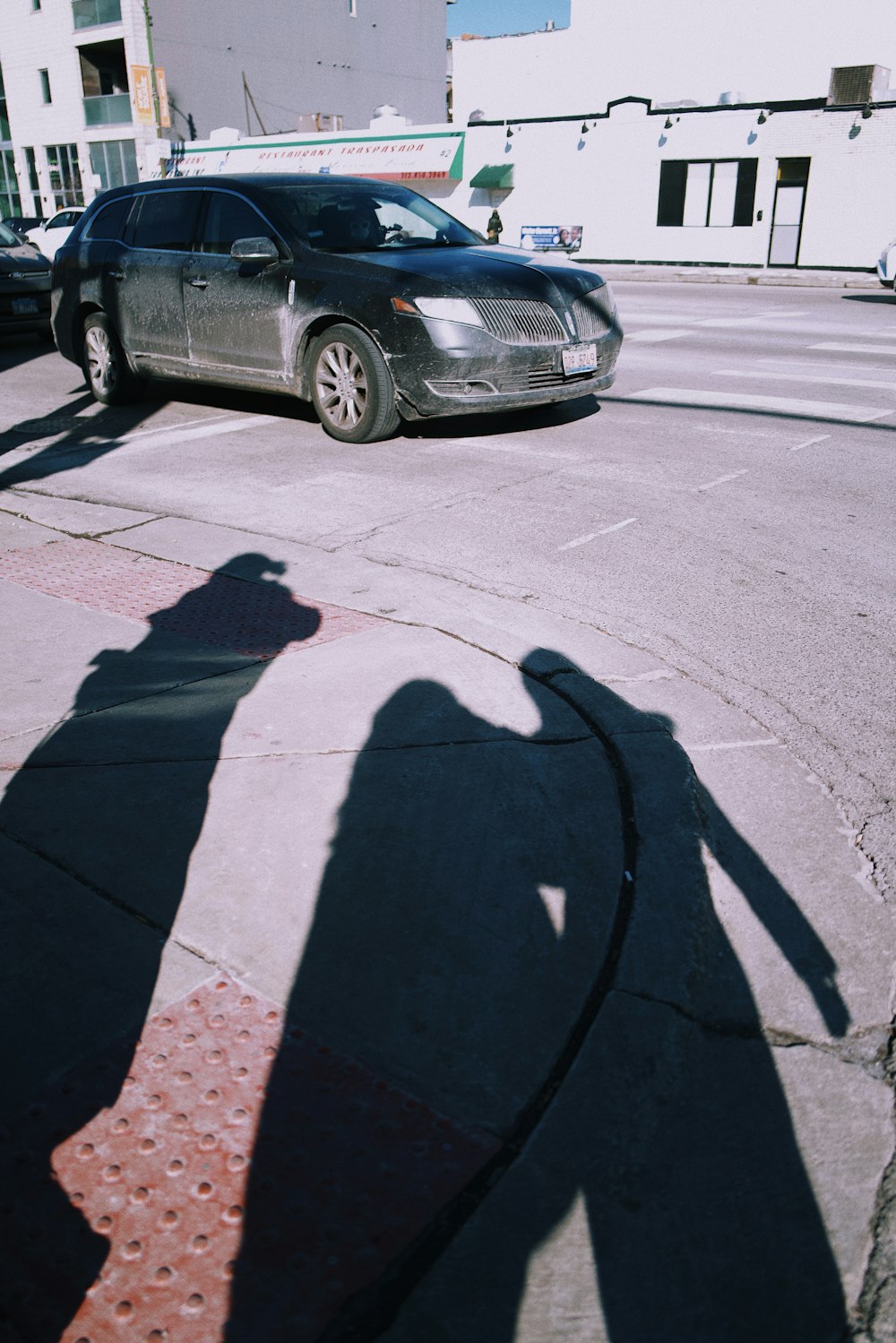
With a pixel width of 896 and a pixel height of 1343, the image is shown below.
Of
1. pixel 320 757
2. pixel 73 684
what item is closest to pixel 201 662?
pixel 73 684

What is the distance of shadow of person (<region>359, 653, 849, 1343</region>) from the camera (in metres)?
1.92

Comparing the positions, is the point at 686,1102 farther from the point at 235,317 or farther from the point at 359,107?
the point at 359,107

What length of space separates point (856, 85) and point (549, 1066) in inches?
1400

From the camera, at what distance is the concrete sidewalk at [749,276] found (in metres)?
27.6

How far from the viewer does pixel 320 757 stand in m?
3.71

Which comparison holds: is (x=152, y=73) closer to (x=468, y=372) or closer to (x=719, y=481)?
(x=468, y=372)

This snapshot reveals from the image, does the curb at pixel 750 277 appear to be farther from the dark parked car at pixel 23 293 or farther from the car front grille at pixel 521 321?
the car front grille at pixel 521 321

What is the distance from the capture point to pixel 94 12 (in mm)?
43938

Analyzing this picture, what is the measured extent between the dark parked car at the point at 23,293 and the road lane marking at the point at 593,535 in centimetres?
1082

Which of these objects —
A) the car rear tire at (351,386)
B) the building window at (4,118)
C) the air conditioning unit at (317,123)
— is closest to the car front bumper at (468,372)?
the car rear tire at (351,386)

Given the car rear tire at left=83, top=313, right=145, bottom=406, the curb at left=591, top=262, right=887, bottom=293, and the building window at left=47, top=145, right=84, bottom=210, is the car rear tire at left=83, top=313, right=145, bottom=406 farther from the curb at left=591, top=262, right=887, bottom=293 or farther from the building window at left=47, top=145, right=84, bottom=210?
the building window at left=47, top=145, right=84, bottom=210

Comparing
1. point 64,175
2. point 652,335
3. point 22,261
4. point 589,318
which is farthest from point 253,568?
point 64,175

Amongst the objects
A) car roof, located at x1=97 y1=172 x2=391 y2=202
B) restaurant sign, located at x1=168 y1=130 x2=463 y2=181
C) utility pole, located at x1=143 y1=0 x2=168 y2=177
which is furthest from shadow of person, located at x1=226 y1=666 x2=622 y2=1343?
utility pole, located at x1=143 y1=0 x2=168 y2=177

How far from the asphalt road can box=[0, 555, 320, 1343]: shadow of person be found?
5.27 ft
